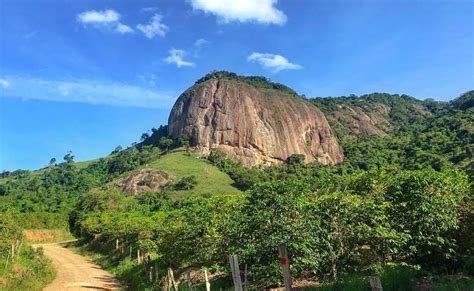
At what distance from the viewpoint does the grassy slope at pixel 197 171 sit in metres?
76.6

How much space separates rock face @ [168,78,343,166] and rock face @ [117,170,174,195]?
17.2 meters

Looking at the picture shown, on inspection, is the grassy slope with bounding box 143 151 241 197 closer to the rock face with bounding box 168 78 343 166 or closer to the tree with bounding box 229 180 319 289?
the rock face with bounding box 168 78 343 166

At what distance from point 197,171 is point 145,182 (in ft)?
32.9

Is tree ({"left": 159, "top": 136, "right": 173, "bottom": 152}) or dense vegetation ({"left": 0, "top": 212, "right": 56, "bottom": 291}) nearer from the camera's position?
dense vegetation ({"left": 0, "top": 212, "right": 56, "bottom": 291})

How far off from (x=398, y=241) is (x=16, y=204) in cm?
6808

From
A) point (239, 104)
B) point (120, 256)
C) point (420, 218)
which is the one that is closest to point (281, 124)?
point (239, 104)

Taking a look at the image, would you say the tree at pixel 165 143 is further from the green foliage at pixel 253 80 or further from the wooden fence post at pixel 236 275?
the wooden fence post at pixel 236 275

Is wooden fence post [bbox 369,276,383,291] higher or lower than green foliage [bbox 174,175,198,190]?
lower

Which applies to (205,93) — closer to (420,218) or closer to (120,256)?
(120,256)

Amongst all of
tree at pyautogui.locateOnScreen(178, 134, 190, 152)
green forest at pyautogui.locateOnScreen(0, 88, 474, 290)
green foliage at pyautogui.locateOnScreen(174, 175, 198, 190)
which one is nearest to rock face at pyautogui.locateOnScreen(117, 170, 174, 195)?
green foliage at pyautogui.locateOnScreen(174, 175, 198, 190)

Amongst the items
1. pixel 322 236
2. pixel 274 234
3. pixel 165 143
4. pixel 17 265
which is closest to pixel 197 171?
pixel 165 143

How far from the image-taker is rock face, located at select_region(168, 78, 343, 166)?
99.6m

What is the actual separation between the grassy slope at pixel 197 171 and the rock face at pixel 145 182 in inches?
95.3

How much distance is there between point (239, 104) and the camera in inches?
4038
